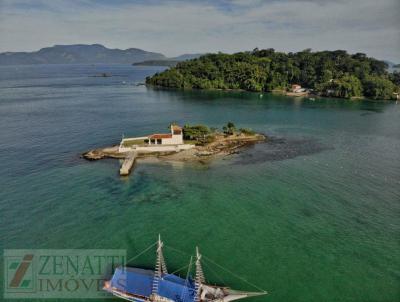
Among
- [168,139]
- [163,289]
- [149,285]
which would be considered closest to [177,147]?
[168,139]

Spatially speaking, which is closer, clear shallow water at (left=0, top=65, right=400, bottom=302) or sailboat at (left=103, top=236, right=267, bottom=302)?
sailboat at (left=103, top=236, right=267, bottom=302)

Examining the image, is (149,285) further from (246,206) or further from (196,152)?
(196,152)

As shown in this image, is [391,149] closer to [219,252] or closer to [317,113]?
[317,113]

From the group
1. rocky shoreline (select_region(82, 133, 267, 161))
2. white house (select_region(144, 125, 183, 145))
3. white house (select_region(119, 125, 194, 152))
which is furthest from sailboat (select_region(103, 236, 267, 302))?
white house (select_region(144, 125, 183, 145))

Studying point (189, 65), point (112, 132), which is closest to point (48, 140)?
point (112, 132)

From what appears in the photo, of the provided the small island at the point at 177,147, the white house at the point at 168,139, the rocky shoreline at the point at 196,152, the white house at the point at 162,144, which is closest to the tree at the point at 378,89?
the small island at the point at 177,147

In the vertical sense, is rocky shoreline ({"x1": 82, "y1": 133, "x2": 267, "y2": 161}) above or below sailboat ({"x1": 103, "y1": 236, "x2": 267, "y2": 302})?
above

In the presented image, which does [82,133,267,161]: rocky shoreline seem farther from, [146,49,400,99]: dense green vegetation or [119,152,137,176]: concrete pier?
[146,49,400,99]: dense green vegetation

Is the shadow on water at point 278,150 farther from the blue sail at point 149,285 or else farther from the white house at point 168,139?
the blue sail at point 149,285
